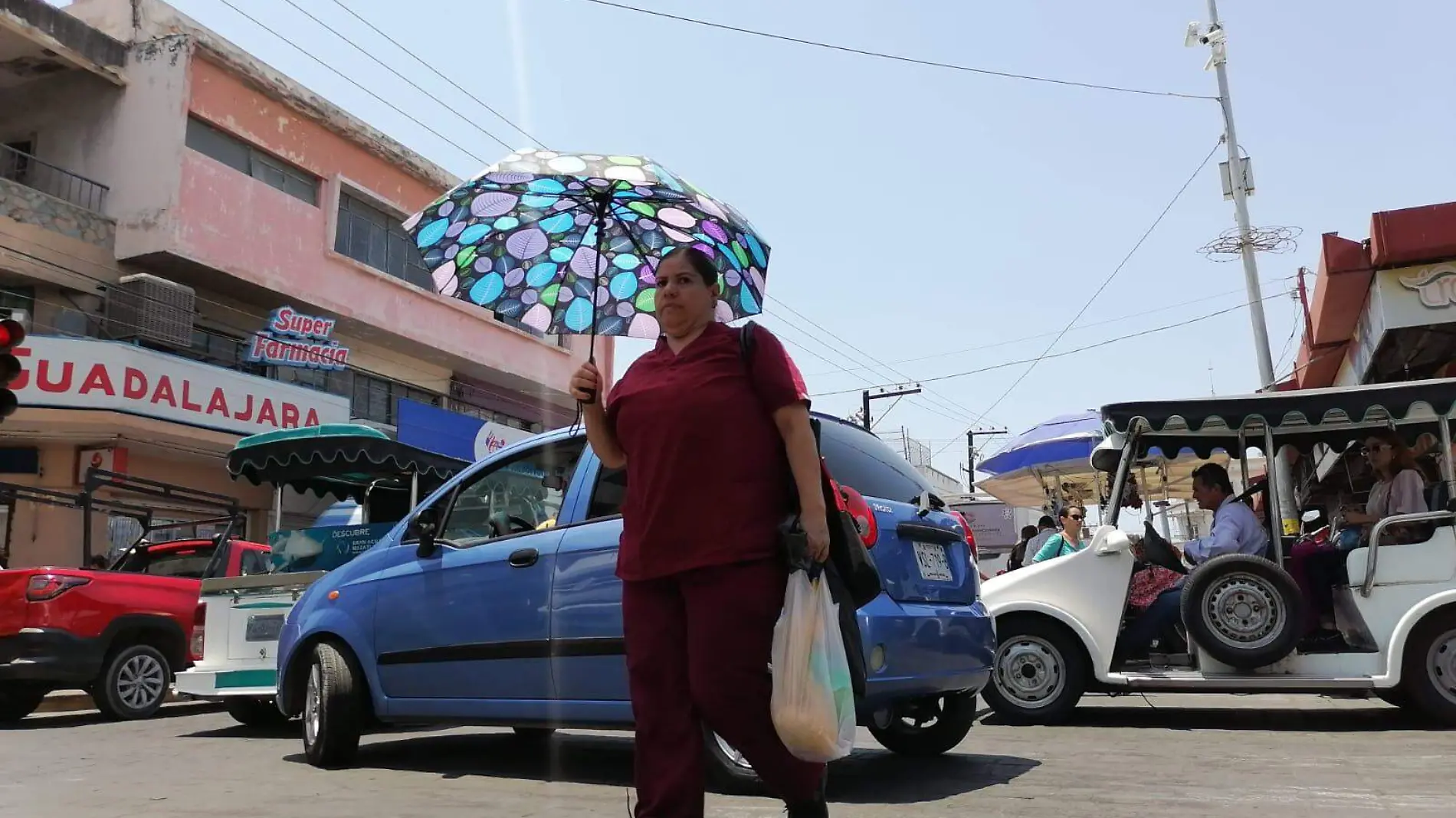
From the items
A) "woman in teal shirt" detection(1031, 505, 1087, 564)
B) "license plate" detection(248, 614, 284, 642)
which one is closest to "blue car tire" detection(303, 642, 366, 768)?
"license plate" detection(248, 614, 284, 642)

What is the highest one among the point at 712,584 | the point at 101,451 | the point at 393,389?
the point at 393,389

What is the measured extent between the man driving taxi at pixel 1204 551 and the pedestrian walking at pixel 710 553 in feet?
17.2

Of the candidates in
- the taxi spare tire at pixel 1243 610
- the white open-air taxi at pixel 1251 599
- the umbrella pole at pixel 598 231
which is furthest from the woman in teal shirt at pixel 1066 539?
the umbrella pole at pixel 598 231

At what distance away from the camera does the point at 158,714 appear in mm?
10805

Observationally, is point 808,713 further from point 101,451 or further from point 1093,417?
point 101,451

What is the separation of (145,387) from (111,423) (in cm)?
70

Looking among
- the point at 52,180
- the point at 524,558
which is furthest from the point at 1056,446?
the point at 52,180

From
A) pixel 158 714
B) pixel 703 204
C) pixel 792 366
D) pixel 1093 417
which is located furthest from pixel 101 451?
pixel 792 366

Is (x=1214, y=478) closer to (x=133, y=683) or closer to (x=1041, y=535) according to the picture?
(x=1041, y=535)

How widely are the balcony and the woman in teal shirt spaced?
589 inches

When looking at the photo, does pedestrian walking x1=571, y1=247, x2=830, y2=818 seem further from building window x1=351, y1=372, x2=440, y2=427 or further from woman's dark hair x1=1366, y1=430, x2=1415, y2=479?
building window x1=351, y1=372, x2=440, y2=427

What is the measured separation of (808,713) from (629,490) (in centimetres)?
81

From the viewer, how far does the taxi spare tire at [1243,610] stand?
678 centimetres

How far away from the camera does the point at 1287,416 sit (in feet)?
24.8
